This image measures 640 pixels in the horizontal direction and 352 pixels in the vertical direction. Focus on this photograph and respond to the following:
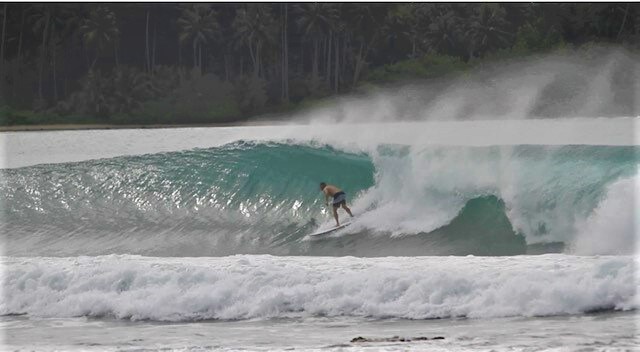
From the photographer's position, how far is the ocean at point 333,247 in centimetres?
903

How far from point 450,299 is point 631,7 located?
43.0m

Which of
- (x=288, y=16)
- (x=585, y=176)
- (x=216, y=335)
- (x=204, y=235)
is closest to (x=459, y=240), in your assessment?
(x=585, y=176)

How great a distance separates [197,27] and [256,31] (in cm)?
308

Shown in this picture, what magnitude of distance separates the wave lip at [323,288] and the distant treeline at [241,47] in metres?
36.0

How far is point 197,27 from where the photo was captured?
51.3 metres

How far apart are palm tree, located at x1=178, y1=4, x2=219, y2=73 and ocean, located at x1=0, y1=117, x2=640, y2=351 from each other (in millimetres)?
31902

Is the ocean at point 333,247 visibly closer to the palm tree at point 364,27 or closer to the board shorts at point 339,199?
the board shorts at point 339,199

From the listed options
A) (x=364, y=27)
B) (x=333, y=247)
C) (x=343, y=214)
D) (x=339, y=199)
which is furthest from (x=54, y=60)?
(x=333, y=247)

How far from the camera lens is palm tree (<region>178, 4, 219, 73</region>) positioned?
168 ft

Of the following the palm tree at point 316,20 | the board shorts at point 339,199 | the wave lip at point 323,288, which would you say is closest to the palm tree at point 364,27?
the palm tree at point 316,20

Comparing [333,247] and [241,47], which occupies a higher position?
[241,47]

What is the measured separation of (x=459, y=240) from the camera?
13312 mm

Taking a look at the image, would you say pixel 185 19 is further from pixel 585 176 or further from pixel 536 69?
pixel 585 176

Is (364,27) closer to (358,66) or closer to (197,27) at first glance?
(358,66)
